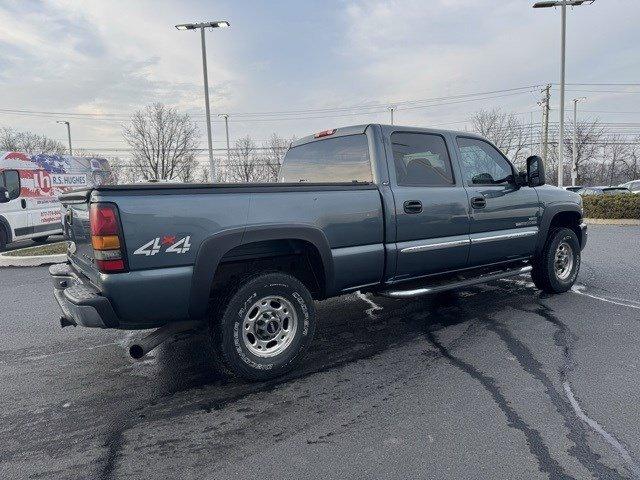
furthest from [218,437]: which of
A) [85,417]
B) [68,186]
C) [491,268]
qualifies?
[68,186]

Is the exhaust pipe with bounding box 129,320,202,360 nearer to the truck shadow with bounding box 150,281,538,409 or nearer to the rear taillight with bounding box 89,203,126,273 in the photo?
the truck shadow with bounding box 150,281,538,409

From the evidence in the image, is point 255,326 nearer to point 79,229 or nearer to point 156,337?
point 156,337

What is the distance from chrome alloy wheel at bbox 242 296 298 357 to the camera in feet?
11.4

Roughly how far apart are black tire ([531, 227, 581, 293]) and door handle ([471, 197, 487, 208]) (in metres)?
1.47

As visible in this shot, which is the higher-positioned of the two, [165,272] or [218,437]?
[165,272]

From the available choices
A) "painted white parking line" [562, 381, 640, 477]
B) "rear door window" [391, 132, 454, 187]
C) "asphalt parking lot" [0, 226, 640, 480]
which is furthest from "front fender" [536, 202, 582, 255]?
"painted white parking line" [562, 381, 640, 477]

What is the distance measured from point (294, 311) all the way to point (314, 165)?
1.89 m

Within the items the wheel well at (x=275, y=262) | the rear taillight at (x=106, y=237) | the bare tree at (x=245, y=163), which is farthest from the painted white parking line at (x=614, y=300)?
the bare tree at (x=245, y=163)

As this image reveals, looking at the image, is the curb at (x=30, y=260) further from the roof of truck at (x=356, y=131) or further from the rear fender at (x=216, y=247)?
the rear fender at (x=216, y=247)

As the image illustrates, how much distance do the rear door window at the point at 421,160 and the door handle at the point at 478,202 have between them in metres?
0.31

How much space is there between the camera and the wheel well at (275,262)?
3.48m

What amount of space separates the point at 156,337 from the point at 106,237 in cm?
87

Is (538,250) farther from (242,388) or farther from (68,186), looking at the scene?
(68,186)

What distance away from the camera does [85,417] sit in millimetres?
3016
